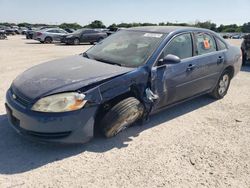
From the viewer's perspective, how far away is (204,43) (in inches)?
206

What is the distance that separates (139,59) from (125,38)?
2.82 feet

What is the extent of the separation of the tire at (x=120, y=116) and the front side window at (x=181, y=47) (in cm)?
103

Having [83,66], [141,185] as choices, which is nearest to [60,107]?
[83,66]

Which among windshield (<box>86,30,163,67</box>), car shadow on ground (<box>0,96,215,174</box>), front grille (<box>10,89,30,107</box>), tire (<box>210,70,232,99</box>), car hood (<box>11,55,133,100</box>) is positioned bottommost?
car shadow on ground (<box>0,96,215,174</box>)

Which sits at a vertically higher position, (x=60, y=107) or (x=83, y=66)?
(x=83, y=66)

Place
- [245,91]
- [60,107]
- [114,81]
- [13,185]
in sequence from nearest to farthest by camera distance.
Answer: [13,185] < [60,107] < [114,81] < [245,91]

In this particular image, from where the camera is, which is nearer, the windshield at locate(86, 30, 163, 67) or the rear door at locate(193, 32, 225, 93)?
the windshield at locate(86, 30, 163, 67)

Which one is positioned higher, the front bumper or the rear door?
the rear door

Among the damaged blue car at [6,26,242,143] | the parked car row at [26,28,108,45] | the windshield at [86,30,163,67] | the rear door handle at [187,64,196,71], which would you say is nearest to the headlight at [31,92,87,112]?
the damaged blue car at [6,26,242,143]

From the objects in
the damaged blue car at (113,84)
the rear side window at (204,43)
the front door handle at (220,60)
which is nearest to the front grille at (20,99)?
the damaged blue car at (113,84)

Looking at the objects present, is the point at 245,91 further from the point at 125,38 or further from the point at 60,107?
the point at 60,107

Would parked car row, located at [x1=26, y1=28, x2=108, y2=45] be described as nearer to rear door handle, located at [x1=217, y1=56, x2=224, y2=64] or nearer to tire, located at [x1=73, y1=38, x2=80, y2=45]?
tire, located at [x1=73, y1=38, x2=80, y2=45]

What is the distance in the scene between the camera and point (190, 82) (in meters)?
4.77

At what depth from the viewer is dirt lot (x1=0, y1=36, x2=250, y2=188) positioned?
2.95 meters
